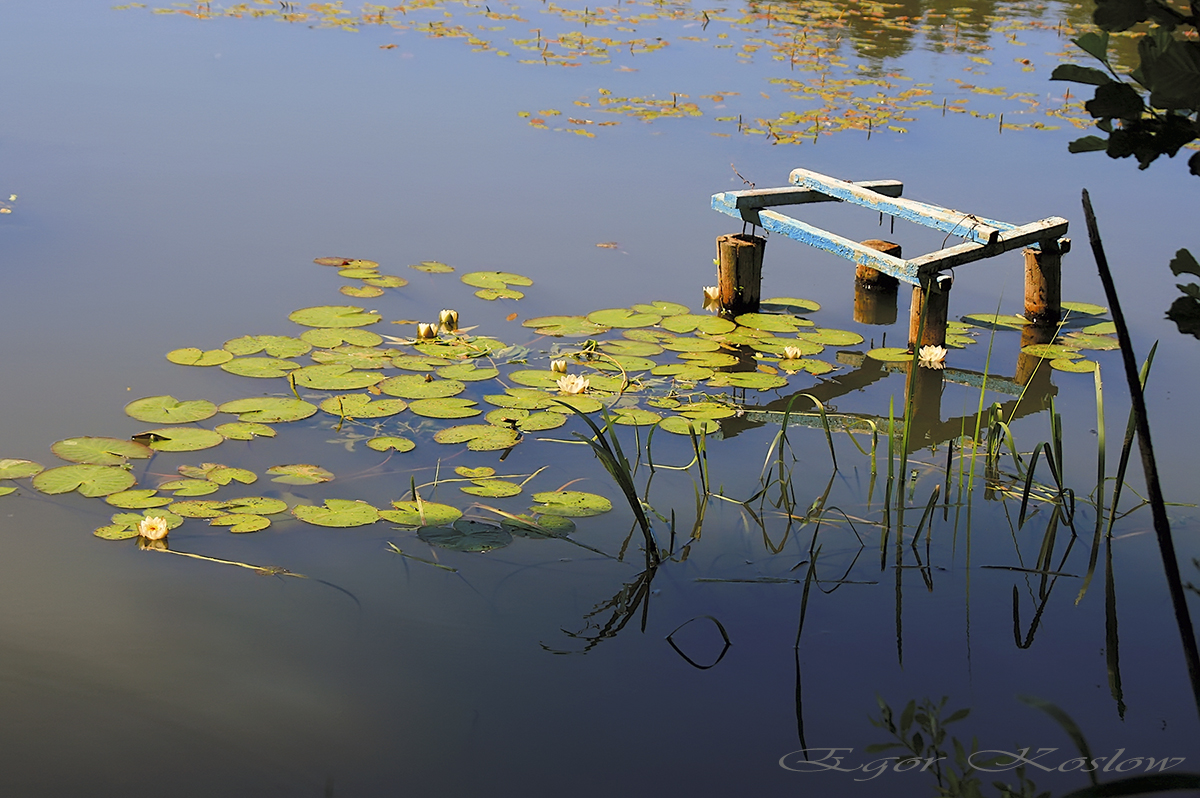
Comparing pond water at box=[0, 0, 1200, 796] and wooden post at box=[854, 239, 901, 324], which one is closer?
pond water at box=[0, 0, 1200, 796]

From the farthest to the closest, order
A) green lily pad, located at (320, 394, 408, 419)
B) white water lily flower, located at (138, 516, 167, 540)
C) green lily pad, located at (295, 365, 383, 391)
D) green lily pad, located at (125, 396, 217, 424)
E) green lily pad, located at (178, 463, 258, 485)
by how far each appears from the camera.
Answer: green lily pad, located at (295, 365, 383, 391) → green lily pad, located at (320, 394, 408, 419) → green lily pad, located at (125, 396, 217, 424) → green lily pad, located at (178, 463, 258, 485) → white water lily flower, located at (138, 516, 167, 540)

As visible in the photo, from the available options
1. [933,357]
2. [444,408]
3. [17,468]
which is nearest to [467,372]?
[444,408]

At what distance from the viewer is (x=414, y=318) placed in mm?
4117

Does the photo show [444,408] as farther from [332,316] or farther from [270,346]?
[332,316]

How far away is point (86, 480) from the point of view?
2818 mm

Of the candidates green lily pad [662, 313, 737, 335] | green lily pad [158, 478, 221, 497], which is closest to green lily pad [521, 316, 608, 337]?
green lily pad [662, 313, 737, 335]

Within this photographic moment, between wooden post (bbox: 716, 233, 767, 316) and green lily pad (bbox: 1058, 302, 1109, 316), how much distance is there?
1289mm

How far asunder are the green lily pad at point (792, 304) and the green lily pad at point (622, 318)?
58 centimetres

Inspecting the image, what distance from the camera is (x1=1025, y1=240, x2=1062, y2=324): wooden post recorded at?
4293 mm

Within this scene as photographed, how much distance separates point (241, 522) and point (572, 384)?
1163mm

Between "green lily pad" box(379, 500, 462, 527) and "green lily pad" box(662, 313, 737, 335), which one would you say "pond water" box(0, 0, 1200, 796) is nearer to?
"green lily pad" box(379, 500, 462, 527)

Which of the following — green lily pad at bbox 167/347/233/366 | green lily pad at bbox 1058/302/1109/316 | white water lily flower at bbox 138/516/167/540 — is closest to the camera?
white water lily flower at bbox 138/516/167/540

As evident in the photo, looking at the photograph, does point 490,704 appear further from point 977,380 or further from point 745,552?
point 977,380

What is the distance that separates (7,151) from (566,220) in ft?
9.62
